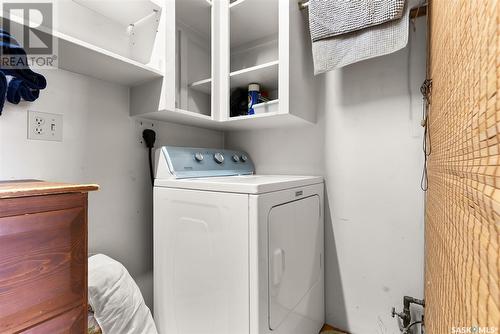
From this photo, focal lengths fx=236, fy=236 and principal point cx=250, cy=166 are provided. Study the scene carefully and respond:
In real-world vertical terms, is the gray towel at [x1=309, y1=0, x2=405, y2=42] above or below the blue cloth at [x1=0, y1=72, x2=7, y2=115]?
above

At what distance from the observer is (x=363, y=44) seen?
119cm

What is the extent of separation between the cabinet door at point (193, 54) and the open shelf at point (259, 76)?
0.58 feet

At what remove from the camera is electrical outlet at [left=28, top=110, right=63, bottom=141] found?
3.49 ft

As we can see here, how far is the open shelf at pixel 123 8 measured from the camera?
47.7 inches

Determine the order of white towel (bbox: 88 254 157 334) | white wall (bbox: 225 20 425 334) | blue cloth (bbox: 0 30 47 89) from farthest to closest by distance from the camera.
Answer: white wall (bbox: 225 20 425 334) → white towel (bbox: 88 254 157 334) → blue cloth (bbox: 0 30 47 89)

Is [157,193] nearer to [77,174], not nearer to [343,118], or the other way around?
[77,174]

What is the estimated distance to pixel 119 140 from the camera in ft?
4.56

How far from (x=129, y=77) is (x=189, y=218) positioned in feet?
2.73

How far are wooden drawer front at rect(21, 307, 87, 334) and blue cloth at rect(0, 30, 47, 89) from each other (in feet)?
2.93

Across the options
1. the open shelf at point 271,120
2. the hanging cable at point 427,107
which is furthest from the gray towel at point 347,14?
the open shelf at point 271,120

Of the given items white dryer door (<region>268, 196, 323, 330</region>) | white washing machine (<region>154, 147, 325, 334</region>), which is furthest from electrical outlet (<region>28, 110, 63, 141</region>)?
white dryer door (<region>268, 196, 323, 330</region>)

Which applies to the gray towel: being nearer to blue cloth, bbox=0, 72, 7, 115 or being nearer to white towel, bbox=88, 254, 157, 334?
blue cloth, bbox=0, 72, 7, 115

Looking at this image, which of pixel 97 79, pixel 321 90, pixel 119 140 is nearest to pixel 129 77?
pixel 97 79

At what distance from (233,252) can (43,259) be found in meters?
0.64
